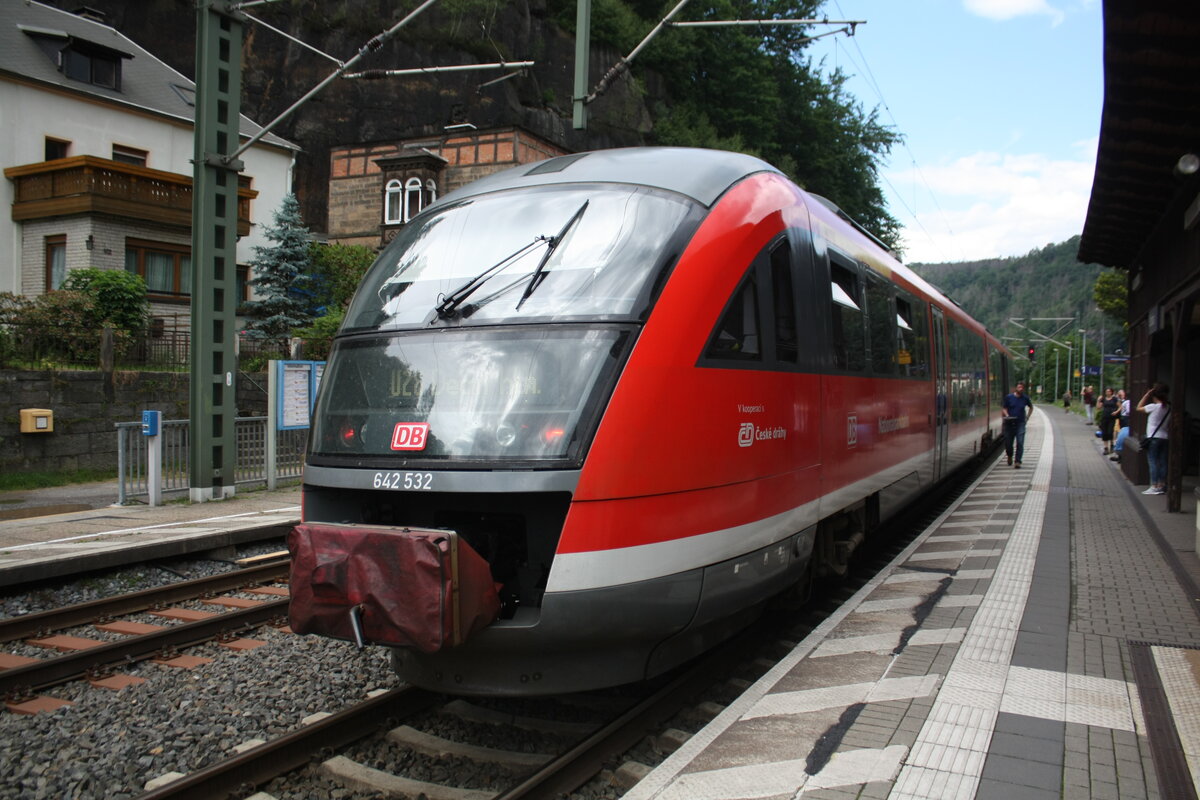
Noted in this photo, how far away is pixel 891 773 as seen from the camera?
3787mm

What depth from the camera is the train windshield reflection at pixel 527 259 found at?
462 centimetres

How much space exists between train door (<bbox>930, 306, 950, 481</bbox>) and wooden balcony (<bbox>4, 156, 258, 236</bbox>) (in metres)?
23.2

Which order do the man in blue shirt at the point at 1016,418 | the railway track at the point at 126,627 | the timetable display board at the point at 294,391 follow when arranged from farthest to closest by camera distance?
the man in blue shirt at the point at 1016,418
the timetable display board at the point at 294,391
the railway track at the point at 126,627

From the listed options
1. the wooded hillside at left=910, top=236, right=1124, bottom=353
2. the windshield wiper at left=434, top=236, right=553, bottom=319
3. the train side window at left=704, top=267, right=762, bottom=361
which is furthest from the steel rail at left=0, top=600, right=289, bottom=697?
the wooded hillside at left=910, top=236, right=1124, bottom=353

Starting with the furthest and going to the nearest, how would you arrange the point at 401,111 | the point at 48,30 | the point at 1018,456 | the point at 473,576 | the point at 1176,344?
the point at 401,111, the point at 48,30, the point at 1018,456, the point at 1176,344, the point at 473,576


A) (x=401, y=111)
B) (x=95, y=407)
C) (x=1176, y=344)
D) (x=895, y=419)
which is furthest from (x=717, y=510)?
(x=401, y=111)

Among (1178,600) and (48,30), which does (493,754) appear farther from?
(48,30)

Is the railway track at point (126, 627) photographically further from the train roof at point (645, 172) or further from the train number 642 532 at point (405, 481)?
the train roof at point (645, 172)

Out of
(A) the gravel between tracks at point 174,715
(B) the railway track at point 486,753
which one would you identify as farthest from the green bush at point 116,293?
(B) the railway track at point 486,753

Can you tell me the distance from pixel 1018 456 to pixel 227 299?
16482 millimetres

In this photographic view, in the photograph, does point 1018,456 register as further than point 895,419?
Yes

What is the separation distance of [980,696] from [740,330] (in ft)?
7.64

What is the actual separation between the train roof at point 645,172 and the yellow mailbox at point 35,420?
12647mm

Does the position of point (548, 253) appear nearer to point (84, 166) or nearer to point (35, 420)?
point (35, 420)
